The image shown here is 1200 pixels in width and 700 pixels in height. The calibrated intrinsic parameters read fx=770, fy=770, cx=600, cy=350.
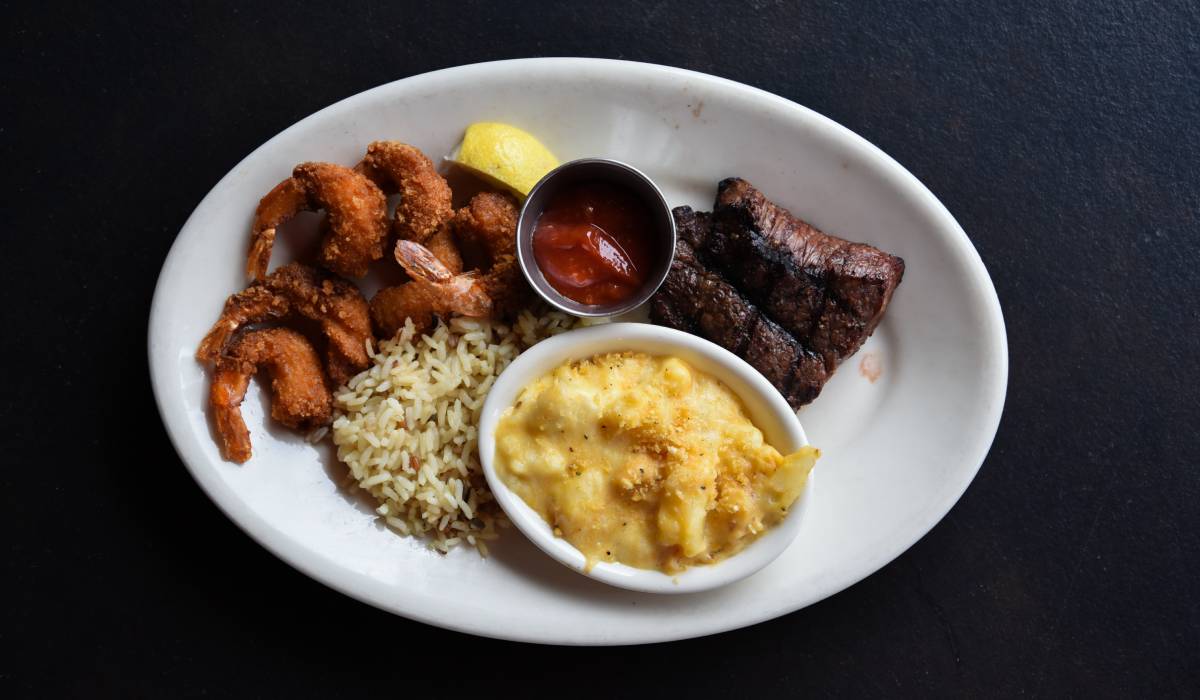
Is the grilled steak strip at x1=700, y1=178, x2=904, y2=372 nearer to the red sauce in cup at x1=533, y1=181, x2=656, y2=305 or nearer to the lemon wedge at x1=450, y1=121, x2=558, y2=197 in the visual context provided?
the red sauce in cup at x1=533, y1=181, x2=656, y2=305

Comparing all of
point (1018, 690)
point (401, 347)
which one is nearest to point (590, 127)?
point (401, 347)

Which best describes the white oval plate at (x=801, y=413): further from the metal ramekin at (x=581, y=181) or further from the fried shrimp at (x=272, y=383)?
the metal ramekin at (x=581, y=181)

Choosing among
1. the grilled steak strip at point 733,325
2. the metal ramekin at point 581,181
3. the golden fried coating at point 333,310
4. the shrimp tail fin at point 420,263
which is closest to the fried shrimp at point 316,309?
the golden fried coating at point 333,310

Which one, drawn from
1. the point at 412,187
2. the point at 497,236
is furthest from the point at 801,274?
the point at 412,187

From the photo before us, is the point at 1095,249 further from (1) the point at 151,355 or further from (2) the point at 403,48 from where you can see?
(1) the point at 151,355

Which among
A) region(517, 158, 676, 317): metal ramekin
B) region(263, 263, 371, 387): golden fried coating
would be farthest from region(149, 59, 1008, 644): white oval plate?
region(517, 158, 676, 317): metal ramekin

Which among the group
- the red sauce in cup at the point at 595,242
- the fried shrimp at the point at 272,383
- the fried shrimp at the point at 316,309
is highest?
the red sauce in cup at the point at 595,242
